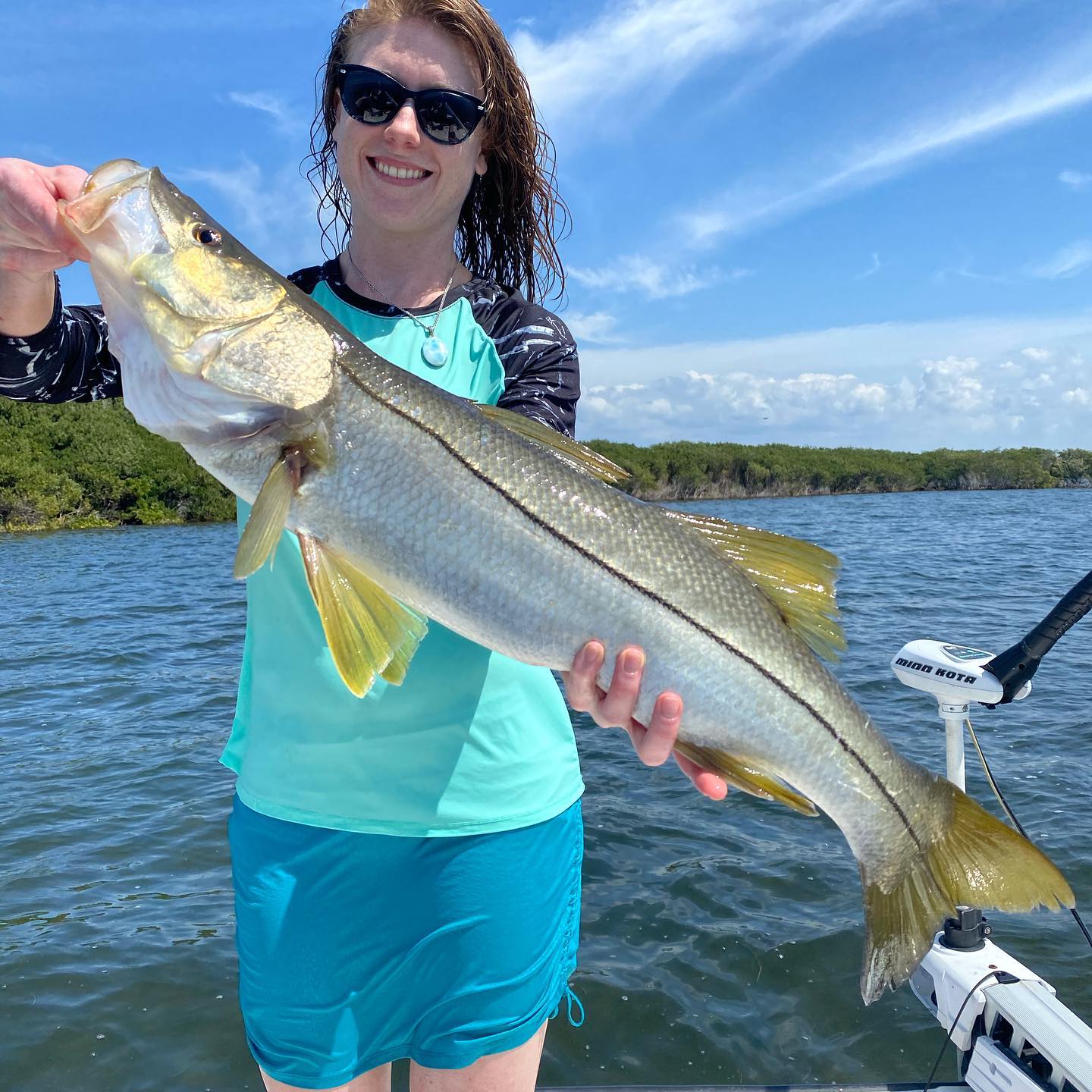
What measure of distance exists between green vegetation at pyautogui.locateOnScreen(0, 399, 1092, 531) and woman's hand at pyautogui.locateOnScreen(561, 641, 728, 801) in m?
28.1

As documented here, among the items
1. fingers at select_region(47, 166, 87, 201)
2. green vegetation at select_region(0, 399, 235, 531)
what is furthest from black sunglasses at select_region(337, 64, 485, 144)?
green vegetation at select_region(0, 399, 235, 531)

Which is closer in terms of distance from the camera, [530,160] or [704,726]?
[704,726]

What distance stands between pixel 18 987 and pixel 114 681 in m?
7.71

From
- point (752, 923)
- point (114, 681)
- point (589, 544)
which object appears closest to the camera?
point (589, 544)

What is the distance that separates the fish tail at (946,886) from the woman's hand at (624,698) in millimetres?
689

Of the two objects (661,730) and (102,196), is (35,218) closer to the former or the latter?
(102,196)

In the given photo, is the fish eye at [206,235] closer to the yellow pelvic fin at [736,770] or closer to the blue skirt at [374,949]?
the blue skirt at [374,949]

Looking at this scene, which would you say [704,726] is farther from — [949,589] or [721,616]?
[949,589]

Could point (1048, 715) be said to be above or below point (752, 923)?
above

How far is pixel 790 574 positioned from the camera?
2.43 meters

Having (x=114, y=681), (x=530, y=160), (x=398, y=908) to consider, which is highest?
(x=530, y=160)

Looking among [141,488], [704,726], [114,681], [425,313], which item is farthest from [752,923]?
[141,488]

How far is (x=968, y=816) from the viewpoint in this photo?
8.02ft

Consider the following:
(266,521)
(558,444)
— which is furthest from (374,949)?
(558,444)
